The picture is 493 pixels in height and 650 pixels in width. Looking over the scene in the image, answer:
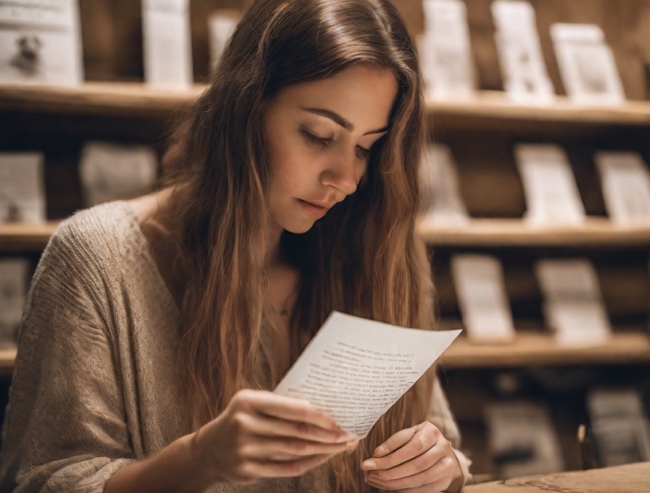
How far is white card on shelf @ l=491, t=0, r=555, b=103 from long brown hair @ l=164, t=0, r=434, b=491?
102 centimetres

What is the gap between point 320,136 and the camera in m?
1.05

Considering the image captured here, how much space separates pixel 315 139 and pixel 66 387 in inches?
22.8

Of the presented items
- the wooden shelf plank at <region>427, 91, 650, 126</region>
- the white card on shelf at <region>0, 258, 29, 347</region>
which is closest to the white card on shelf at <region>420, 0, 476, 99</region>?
the wooden shelf plank at <region>427, 91, 650, 126</region>

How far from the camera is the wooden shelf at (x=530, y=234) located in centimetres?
191

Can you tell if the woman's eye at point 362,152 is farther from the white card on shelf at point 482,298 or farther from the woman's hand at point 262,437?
the white card on shelf at point 482,298

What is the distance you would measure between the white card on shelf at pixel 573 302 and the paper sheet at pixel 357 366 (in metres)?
1.38

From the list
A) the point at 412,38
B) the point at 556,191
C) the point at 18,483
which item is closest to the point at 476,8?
the point at 556,191

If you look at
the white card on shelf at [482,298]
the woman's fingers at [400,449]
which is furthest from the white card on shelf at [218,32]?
the woman's fingers at [400,449]

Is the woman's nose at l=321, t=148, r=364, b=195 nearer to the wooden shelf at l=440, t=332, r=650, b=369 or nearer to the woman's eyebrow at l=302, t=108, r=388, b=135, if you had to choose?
the woman's eyebrow at l=302, t=108, r=388, b=135

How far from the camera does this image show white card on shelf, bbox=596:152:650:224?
2.13m

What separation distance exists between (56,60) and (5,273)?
24.3 inches

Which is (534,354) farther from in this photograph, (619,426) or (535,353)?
(619,426)

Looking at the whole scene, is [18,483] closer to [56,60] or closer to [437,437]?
[437,437]

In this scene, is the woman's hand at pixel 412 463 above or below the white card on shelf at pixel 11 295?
below
